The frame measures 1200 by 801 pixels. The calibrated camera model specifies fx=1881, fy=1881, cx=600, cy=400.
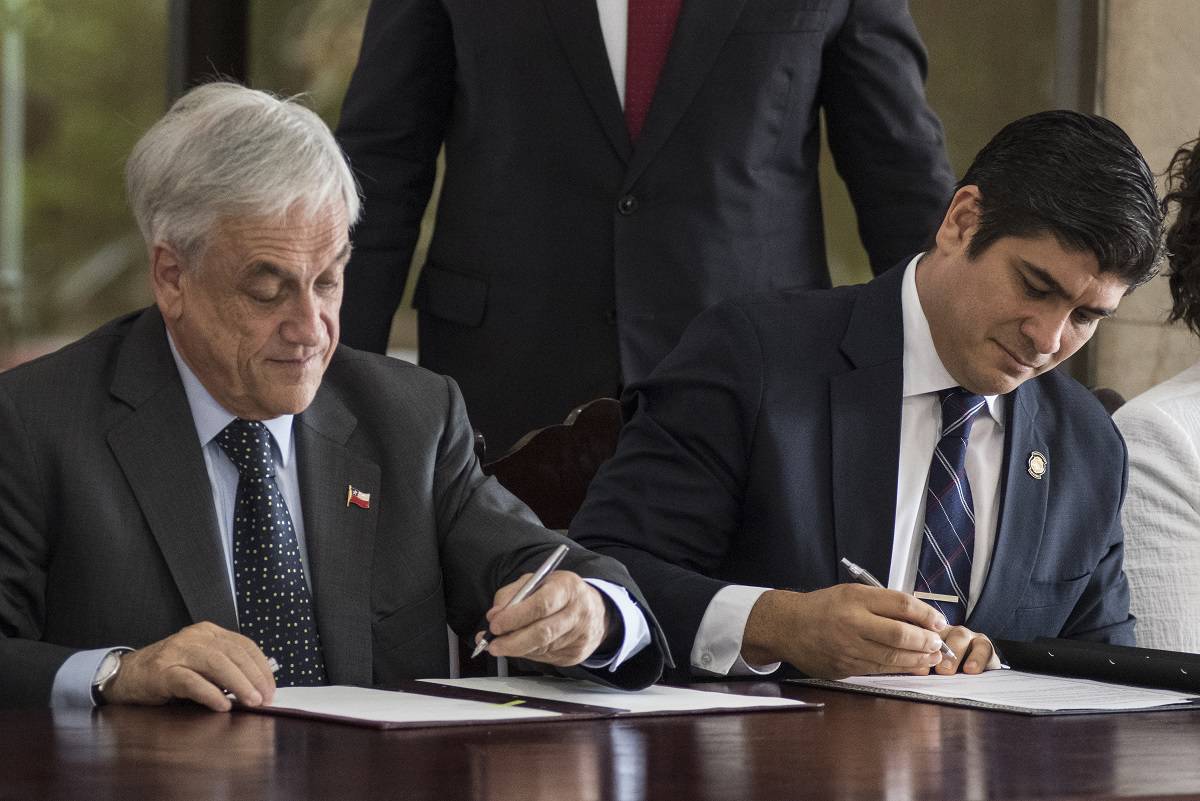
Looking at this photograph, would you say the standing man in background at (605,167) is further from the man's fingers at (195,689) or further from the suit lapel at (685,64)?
the man's fingers at (195,689)

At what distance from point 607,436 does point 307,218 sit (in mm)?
763

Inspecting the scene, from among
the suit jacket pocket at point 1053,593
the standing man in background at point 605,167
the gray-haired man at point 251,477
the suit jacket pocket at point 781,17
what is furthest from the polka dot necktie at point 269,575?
the suit jacket pocket at point 781,17

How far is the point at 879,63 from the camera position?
11.3 ft

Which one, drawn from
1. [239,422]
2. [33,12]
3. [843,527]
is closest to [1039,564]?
[843,527]

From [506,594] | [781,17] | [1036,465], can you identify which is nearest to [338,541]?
[506,594]

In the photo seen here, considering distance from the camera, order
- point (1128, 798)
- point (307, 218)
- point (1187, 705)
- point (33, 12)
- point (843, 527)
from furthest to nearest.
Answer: point (33, 12) < point (843, 527) < point (307, 218) < point (1187, 705) < point (1128, 798)

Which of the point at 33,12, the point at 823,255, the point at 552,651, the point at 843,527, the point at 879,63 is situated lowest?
the point at 552,651

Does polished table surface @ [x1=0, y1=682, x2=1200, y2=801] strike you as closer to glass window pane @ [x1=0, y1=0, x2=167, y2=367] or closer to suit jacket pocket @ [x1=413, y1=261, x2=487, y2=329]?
suit jacket pocket @ [x1=413, y1=261, x2=487, y2=329]

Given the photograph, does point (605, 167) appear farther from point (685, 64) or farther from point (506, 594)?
point (506, 594)

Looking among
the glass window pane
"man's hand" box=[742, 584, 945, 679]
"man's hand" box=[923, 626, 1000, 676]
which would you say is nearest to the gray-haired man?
"man's hand" box=[742, 584, 945, 679]

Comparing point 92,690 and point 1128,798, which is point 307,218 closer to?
point 92,690

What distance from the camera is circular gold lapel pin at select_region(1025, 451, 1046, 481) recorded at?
8.80 ft

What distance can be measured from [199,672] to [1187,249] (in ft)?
6.39

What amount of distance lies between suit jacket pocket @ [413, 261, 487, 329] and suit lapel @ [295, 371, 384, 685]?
1117mm
